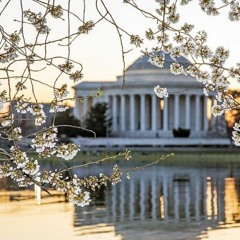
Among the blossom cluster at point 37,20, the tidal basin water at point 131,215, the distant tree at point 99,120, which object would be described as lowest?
the tidal basin water at point 131,215

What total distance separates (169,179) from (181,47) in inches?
1375

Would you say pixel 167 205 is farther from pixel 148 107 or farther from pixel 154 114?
pixel 148 107

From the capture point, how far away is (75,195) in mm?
6645

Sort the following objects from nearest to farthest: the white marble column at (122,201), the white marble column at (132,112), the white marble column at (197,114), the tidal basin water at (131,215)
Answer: the tidal basin water at (131,215) < the white marble column at (122,201) < the white marble column at (132,112) < the white marble column at (197,114)

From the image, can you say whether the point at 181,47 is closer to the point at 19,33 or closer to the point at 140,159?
the point at 19,33

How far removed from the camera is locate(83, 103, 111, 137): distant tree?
299 ft

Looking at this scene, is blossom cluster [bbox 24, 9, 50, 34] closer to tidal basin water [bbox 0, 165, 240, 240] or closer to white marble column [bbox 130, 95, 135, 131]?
tidal basin water [bbox 0, 165, 240, 240]

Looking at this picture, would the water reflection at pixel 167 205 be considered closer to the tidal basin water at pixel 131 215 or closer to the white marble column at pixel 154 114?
the tidal basin water at pixel 131 215

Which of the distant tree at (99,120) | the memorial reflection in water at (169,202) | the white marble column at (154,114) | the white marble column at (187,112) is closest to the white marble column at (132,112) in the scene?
the white marble column at (154,114)

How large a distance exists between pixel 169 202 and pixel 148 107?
73859 mm

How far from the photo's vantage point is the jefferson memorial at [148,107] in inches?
3858

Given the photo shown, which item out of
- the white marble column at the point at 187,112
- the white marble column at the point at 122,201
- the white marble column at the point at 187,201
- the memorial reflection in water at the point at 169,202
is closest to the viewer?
the memorial reflection in water at the point at 169,202

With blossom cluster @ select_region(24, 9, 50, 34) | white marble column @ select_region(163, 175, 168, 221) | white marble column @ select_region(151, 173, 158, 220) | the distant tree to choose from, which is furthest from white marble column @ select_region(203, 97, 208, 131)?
blossom cluster @ select_region(24, 9, 50, 34)

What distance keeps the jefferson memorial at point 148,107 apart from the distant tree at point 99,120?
348 centimetres
